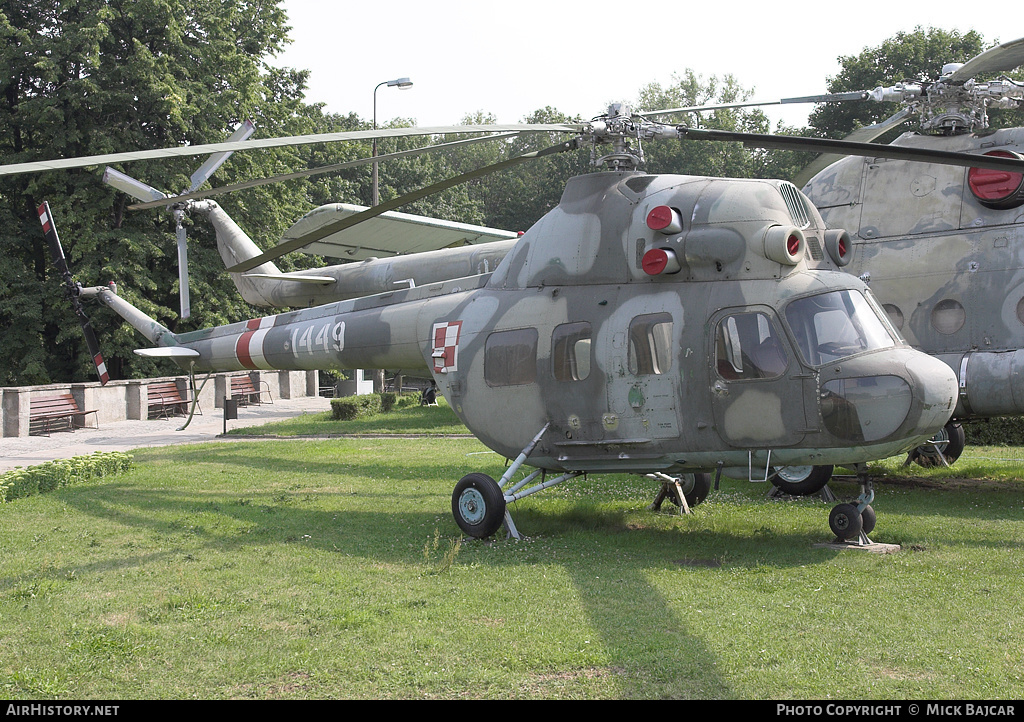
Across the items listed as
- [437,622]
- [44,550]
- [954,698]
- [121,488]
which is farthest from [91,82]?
[954,698]

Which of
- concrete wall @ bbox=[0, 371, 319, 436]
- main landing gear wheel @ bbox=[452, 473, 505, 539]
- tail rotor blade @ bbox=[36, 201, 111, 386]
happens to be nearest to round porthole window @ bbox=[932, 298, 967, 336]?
main landing gear wheel @ bbox=[452, 473, 505, 539]

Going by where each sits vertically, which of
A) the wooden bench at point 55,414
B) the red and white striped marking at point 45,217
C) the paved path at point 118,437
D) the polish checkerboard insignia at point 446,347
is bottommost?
the paved path at point 118,437

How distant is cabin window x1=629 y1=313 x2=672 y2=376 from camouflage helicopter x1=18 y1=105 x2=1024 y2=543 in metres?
0.01

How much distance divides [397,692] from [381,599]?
1939 mm

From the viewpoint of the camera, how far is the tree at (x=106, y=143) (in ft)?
94.9

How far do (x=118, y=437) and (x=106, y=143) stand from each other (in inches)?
530

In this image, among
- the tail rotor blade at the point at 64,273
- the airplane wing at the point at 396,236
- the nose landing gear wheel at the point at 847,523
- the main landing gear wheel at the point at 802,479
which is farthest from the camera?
the airplane wing at the point at 396,236

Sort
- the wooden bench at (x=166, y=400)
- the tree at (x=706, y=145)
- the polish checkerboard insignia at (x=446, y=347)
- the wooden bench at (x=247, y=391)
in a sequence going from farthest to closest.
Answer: the tree at (x=706, y=145)
the wooden bench at (x=247, y=391)
the wooden bench at (x=166, y=400)
the polish checkerboard insignia at (x=446, y=347)

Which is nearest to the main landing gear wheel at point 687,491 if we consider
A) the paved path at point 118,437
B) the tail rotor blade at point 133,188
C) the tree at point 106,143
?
the tail rotor blade at point 133,188

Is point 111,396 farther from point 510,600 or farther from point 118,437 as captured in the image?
point 510,600

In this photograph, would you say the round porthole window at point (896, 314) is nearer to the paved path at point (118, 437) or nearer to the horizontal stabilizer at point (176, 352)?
the horizontal stabilizer at point (176, 352)

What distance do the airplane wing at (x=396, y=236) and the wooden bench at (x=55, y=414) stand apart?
24.5 feet

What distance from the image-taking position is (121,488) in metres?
12.4

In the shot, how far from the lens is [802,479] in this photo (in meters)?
11.1
